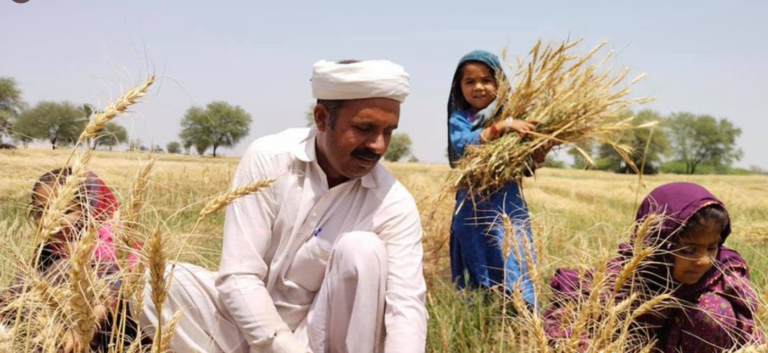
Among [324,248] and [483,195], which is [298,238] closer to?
[324,248]

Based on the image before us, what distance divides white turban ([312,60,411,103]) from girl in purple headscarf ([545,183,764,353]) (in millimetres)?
1028

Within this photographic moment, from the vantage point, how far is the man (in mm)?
2127

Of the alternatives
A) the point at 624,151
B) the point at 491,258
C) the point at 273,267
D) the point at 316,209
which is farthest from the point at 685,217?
the point at 273,267

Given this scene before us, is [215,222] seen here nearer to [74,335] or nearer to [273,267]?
[273,267]

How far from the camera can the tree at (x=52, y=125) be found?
60.5 inches

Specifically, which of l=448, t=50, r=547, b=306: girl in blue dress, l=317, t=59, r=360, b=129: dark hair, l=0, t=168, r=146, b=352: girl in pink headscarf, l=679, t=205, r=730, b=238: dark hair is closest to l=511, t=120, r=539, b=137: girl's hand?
l=448, t=50, r=547, b=306: girl in blue dress

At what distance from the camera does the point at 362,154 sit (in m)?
2.25

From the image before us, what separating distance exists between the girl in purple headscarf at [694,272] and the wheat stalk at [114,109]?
176 centimetres

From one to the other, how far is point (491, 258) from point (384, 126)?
1.63 m

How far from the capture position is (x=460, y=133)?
138 inches

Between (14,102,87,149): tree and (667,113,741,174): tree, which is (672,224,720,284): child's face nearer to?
(14,102,87,149): tree

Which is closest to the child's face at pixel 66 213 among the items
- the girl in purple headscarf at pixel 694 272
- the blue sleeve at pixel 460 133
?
the girl in purple headscarf at pixel 694 272

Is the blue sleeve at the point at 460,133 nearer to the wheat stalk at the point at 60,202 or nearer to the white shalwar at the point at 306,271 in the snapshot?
the white shalwar at the point at 306,271

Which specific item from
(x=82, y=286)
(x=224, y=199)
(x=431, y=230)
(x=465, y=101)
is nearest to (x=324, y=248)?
(x=224, y=199)
